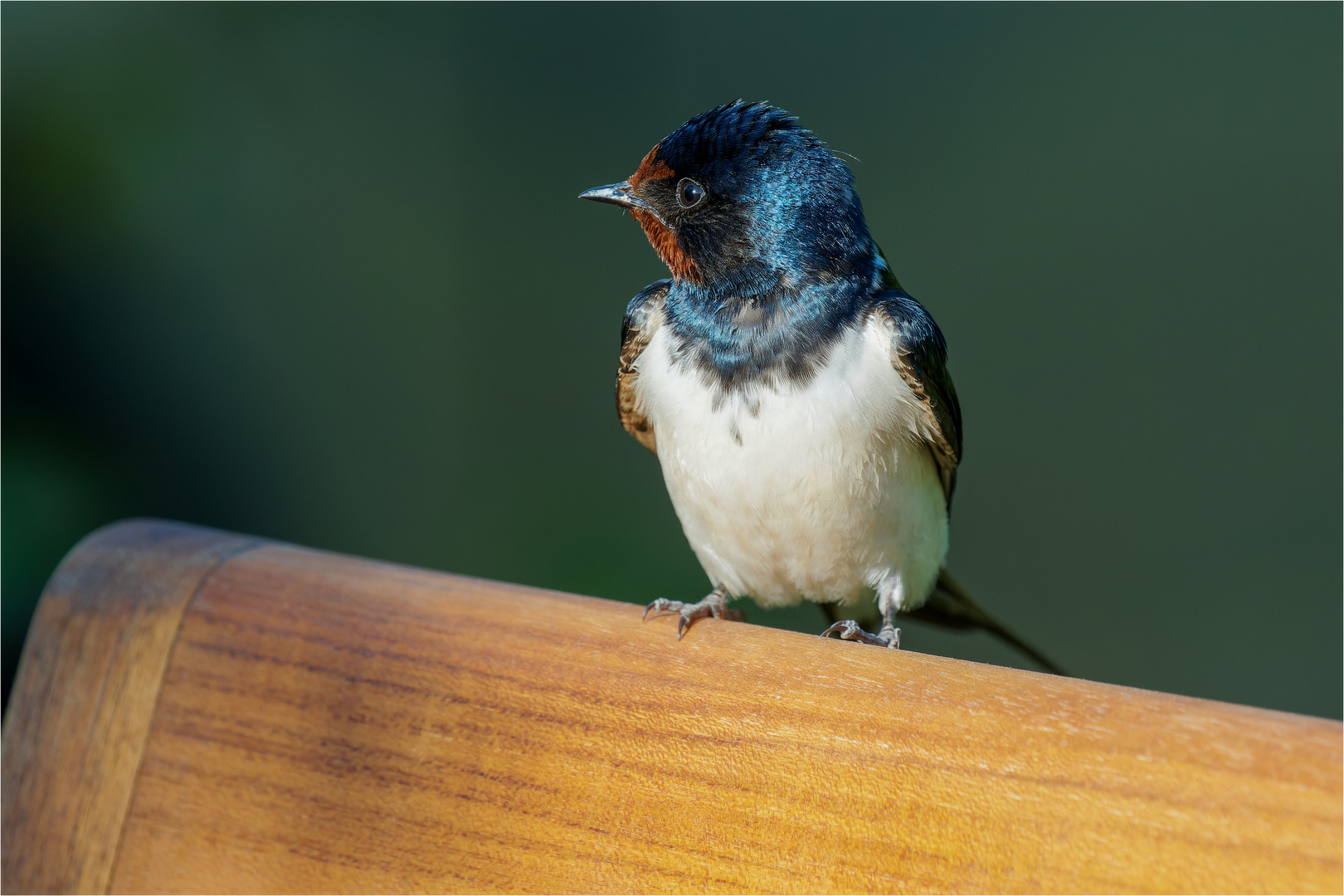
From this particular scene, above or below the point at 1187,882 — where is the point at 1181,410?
below

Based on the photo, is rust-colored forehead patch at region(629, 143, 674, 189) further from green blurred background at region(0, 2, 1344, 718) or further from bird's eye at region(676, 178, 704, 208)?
green blurred background at region(0, 2, 1344, 718)

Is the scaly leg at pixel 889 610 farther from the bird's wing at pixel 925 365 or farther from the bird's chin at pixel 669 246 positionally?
the bird's chin at pixel 669 246

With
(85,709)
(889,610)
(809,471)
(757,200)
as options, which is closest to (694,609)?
(809,471)

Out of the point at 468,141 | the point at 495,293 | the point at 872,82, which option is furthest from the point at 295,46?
the point at 872,82

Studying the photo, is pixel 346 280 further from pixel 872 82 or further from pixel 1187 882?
pixel 1187 882

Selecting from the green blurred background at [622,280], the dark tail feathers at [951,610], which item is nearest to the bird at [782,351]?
the dark tail feathers at [951,610]
